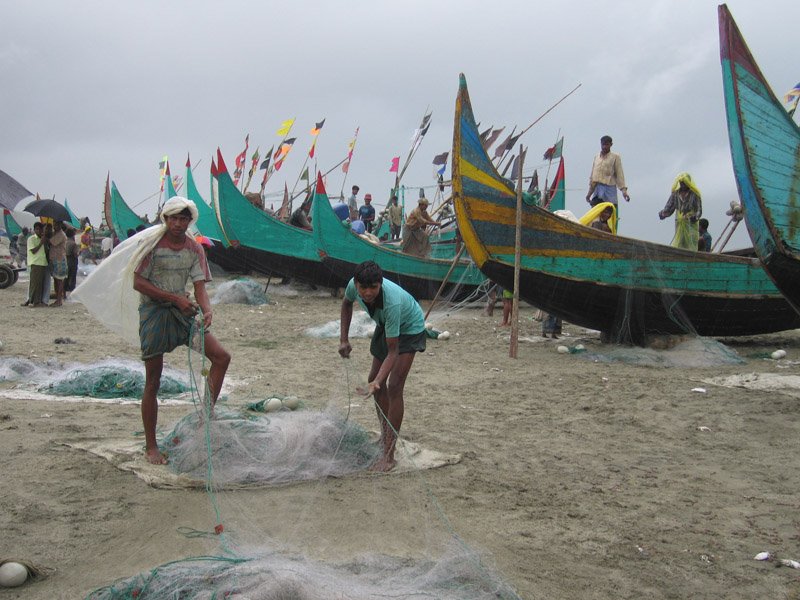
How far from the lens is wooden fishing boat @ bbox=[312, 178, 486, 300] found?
44.6ft

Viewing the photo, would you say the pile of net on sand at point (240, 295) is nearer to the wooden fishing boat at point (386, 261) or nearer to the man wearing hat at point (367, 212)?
the wooden fishing boat at point (386, 261)

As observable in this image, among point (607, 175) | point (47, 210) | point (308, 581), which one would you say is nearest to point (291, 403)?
point (308, 581)

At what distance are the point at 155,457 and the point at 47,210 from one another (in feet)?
30.6

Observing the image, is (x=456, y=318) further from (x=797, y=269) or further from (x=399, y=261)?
(x=797, y=269)

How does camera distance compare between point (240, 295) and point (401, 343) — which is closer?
point (401, 343)

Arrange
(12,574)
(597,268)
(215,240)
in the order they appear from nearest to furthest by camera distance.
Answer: (12,574)
(597,268)
(215,240)

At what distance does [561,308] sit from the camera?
9164 millimetres

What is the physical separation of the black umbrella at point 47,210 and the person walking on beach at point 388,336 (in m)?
9.18

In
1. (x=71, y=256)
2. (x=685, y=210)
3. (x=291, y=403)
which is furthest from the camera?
(x=71, y=256)

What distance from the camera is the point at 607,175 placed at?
10062mm

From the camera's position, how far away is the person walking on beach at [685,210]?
9.66 metres

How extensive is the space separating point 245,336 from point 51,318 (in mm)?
3174

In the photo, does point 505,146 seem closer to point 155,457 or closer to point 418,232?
point 418,232

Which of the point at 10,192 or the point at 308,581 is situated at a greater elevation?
the point at 10,192
